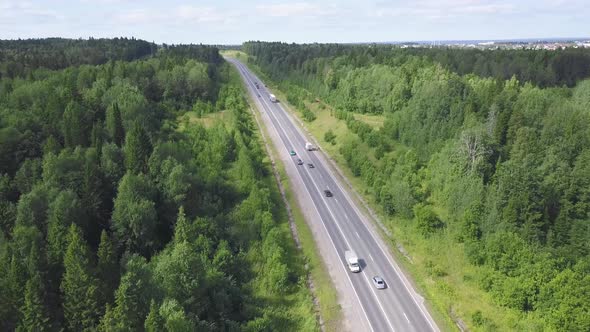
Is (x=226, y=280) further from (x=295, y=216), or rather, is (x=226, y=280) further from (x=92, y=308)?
(x=295, y=216)

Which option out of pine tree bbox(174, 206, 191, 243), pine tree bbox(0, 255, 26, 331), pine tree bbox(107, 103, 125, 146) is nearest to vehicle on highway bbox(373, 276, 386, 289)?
pine tree bbox(174, 206, 191, 243)

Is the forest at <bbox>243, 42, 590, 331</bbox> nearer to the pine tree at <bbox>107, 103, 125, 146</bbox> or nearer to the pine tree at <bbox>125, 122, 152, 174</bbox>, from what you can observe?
the pine tree at <bbox>125, 122, 152, 174</bbox>

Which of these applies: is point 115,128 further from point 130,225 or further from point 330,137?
point 330,137

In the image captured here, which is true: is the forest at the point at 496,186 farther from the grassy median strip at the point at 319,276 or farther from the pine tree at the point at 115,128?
the pine tree at the point at 115,128

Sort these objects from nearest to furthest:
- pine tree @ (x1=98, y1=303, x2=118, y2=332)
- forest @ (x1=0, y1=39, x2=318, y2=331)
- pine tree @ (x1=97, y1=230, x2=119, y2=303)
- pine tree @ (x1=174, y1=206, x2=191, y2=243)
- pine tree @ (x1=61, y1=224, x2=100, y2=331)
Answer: pine tree @ (x1=98, y1=303, x2=118, y2=332) < pine tree @ (x1=61, y1=224, x2=100, y2=331) < forest @ (x1=0, y1=39, x2=318, y2=331) < pine tree @ (x1=97, y1=230, x2=119, y2=303) < pine tree @ (x1=174, y1=206, x2=191, y2=243)

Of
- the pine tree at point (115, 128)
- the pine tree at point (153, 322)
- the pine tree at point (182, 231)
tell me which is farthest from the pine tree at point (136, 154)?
the pine tree at point (153, 322)

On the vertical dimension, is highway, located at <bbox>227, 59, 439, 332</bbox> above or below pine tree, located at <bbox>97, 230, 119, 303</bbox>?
below

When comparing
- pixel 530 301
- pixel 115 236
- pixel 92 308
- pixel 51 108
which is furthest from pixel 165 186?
A: pixel 530 301
